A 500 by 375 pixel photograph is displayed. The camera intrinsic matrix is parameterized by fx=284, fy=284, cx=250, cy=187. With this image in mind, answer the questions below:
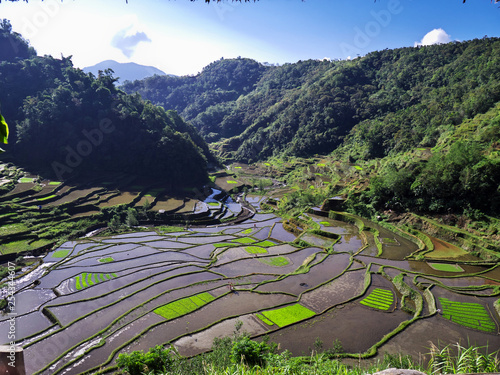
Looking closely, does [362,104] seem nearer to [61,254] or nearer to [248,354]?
[61,254]

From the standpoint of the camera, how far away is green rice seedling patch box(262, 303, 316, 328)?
51.9 ft

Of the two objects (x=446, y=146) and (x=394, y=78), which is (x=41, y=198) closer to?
(x=446, y=146)

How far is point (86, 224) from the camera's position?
34594 mm

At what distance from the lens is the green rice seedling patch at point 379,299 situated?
55.8ft

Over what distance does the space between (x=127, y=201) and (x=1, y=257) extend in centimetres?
1686

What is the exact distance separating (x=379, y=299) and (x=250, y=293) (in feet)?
26.8

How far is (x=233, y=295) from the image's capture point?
749 inches

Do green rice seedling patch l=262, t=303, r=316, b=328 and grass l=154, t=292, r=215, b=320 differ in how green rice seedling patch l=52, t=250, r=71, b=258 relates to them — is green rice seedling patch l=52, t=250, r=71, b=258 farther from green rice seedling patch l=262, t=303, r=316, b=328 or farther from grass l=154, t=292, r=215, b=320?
green rice seedling patch l=262, t=303, r=316, b=328

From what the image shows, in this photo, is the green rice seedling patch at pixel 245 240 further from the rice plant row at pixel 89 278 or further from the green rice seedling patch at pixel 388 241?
the green rice seedling patch at pixel 388 241

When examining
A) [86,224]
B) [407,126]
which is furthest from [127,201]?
[407,126]

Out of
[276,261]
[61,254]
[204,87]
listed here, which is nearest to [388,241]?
[276,261]

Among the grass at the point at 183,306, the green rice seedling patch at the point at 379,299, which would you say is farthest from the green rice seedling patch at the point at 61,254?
the green rice seedling patch at the point at 379,299

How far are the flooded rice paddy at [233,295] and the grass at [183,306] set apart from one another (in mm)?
416

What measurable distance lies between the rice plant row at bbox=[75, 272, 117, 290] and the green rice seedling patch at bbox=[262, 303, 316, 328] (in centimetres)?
1367
